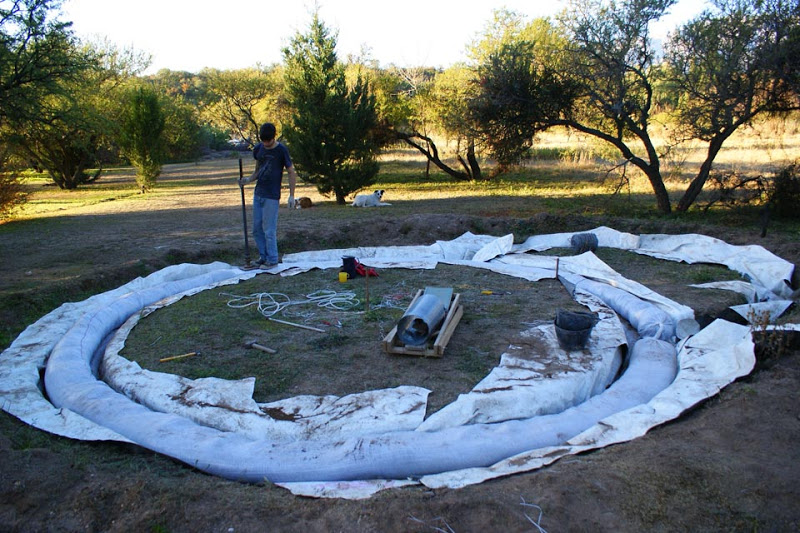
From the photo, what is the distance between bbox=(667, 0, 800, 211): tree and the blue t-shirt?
7.17 meters

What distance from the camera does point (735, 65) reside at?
8453 mm

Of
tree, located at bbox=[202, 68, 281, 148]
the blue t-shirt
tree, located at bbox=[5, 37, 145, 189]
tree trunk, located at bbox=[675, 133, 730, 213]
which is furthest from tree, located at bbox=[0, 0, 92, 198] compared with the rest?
tree, located at bbox=[202, 68, 281, 148]

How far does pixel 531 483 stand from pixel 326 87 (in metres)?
12.3

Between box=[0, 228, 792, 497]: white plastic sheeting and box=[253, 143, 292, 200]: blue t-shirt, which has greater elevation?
box=[253, 143, 292, 200]: blue t-shirt

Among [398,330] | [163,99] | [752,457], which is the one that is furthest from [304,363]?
[163,99]

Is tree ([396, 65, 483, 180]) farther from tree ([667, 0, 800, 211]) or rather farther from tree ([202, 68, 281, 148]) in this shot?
tree ([202, 68, 281, 148])

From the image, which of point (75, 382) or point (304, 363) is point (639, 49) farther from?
point (75, 382)

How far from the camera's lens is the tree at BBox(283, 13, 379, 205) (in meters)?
13.1

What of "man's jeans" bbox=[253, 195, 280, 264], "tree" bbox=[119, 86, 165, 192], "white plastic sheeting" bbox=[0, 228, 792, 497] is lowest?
"white plastic sheeting" bbox=[0, 228, 792, 497]

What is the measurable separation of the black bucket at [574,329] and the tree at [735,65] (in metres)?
6.87

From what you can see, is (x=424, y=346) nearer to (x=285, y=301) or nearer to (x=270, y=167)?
(x=285, y=301)

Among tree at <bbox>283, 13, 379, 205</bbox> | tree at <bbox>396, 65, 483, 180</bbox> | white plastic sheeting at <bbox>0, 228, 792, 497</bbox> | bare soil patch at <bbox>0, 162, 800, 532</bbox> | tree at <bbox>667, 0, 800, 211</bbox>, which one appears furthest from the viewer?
tree at <bbox>396, 65, 483, 180</bbox>

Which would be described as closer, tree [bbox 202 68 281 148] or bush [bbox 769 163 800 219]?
bush [bbox 769 163 800 219]

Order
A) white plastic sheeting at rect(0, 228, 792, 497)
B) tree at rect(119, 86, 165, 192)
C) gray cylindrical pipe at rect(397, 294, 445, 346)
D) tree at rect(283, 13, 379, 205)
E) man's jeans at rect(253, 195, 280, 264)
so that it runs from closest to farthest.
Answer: white plastic sheeting at rect(0, 228, 792, 497), gray cylindrical pipe at rect(397, 294, 445, 346), man's jeans at rect(253, 195, 280, 264), tree at rect(283, 13, 379, 205), tree at rect(119, 86, 165, 192)
